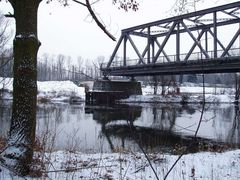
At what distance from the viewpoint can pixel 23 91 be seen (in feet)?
17.4

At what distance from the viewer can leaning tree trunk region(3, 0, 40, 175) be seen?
17.1 ft

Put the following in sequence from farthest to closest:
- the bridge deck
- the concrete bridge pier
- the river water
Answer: the concrete bridge pier < the bridge deck < the river water

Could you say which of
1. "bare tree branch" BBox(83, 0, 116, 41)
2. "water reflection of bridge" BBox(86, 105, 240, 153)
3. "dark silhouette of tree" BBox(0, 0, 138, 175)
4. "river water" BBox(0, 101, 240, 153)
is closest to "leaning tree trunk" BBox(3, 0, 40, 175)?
"dark silhouette of tree" BBox(0, 0, 138, 175)

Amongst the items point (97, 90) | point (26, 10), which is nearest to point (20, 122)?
point (26, 10)

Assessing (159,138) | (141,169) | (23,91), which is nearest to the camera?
(23,91)

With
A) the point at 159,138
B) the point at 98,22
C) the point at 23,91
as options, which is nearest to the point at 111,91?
the point at 159,138

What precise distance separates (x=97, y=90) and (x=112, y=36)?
167ft

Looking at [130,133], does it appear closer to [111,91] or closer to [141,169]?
[141,169]

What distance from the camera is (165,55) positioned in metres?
51.0

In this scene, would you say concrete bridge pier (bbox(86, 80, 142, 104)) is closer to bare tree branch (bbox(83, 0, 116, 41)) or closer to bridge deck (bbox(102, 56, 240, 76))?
bridge deck (bbox(102, 56, 240, 76))

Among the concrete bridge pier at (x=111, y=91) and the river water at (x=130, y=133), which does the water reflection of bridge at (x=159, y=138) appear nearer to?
the river water at (x=130, y=133)

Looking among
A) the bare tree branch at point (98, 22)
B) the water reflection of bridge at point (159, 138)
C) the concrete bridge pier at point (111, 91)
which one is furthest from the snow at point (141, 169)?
the concrete bridge pier at point (111, 91)

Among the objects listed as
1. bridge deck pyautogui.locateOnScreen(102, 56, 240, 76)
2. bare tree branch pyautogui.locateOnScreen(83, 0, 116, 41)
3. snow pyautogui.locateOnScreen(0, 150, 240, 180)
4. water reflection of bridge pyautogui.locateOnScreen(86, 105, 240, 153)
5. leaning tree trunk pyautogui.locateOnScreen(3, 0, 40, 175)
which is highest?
bridge deck pyautogui.locateOnScreen(102, 56, 240, 76)

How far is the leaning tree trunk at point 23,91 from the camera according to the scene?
5.20 metres
